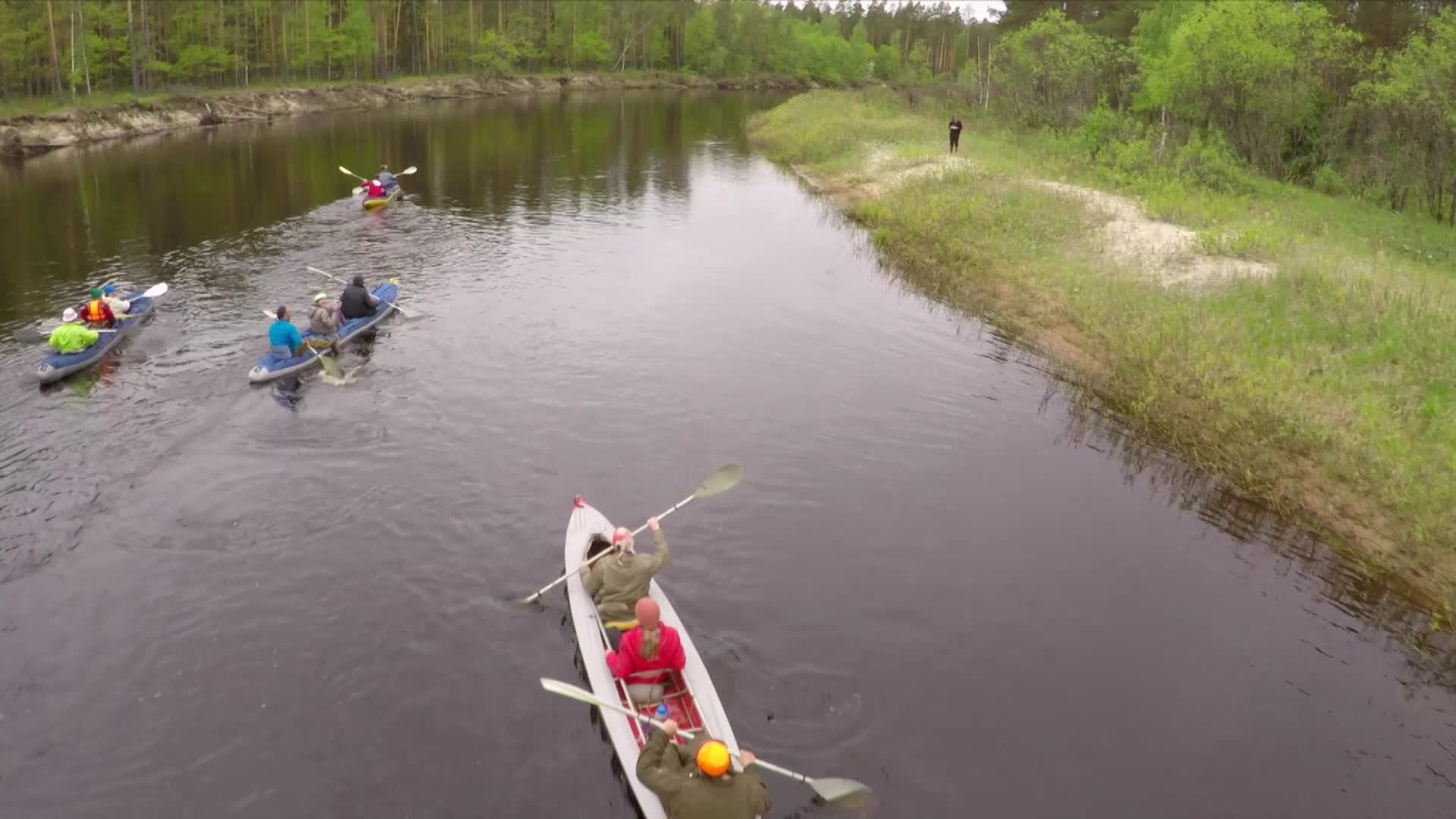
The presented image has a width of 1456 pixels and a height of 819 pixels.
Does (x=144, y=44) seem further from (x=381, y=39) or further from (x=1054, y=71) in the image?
(x=1054, y=71)

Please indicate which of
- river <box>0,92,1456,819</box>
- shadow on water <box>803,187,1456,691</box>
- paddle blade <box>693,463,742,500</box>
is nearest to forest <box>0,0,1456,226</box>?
shadow on water <box>803,187,1456,691</box>

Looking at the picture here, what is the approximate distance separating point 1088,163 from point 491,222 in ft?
81.8

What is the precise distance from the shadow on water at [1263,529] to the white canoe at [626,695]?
9305mm

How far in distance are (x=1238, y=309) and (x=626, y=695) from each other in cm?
1806

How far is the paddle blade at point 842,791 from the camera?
8.98 m

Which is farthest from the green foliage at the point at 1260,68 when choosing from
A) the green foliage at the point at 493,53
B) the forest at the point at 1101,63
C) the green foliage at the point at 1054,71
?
the green foliage at the point at 493,53

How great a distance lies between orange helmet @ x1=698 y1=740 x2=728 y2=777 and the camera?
7992 mm

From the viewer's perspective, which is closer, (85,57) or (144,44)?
(85,57)

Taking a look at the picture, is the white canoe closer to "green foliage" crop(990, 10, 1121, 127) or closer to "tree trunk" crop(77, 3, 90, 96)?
"green foliage" crop(990, 10, 1121, 127)

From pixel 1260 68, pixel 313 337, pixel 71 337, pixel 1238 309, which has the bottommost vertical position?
pixel 313 337

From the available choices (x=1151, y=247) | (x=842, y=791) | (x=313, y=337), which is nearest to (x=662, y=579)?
(x=842, y=791)

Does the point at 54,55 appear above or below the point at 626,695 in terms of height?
above

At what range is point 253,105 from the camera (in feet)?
227

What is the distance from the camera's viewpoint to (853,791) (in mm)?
9070
